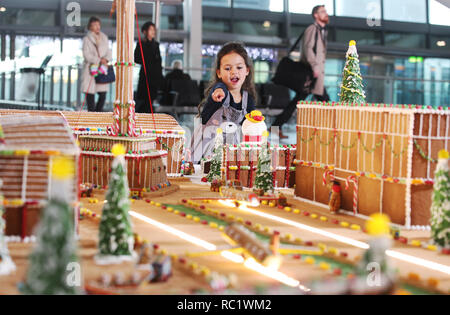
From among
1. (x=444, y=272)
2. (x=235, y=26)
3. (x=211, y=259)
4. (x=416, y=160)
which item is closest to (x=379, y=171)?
(x=416, y=160)

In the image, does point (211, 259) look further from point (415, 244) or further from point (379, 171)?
point (379, 171)

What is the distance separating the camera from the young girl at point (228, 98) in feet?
30.4

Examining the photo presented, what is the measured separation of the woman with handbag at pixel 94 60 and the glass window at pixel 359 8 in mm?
11381

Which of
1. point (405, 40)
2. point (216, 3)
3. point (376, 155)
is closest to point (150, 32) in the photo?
point (376, 155)

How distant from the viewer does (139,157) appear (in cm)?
755

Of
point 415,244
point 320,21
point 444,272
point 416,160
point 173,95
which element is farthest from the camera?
point 173,95

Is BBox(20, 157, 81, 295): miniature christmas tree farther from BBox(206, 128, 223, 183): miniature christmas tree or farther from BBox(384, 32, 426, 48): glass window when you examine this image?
BBox(384, 32, 426, 48): glass window

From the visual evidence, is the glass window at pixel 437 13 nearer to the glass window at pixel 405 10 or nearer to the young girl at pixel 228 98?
the glass window at pixel 405 10

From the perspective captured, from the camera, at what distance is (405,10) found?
22.0m

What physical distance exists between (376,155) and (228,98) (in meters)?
3.25

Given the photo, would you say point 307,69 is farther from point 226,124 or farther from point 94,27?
point 94,27

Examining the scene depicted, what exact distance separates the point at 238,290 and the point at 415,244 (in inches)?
83.1

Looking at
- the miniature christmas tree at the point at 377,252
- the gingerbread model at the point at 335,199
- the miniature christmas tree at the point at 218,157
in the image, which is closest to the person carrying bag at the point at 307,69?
the miniature christmas tree at the point at 218,157
